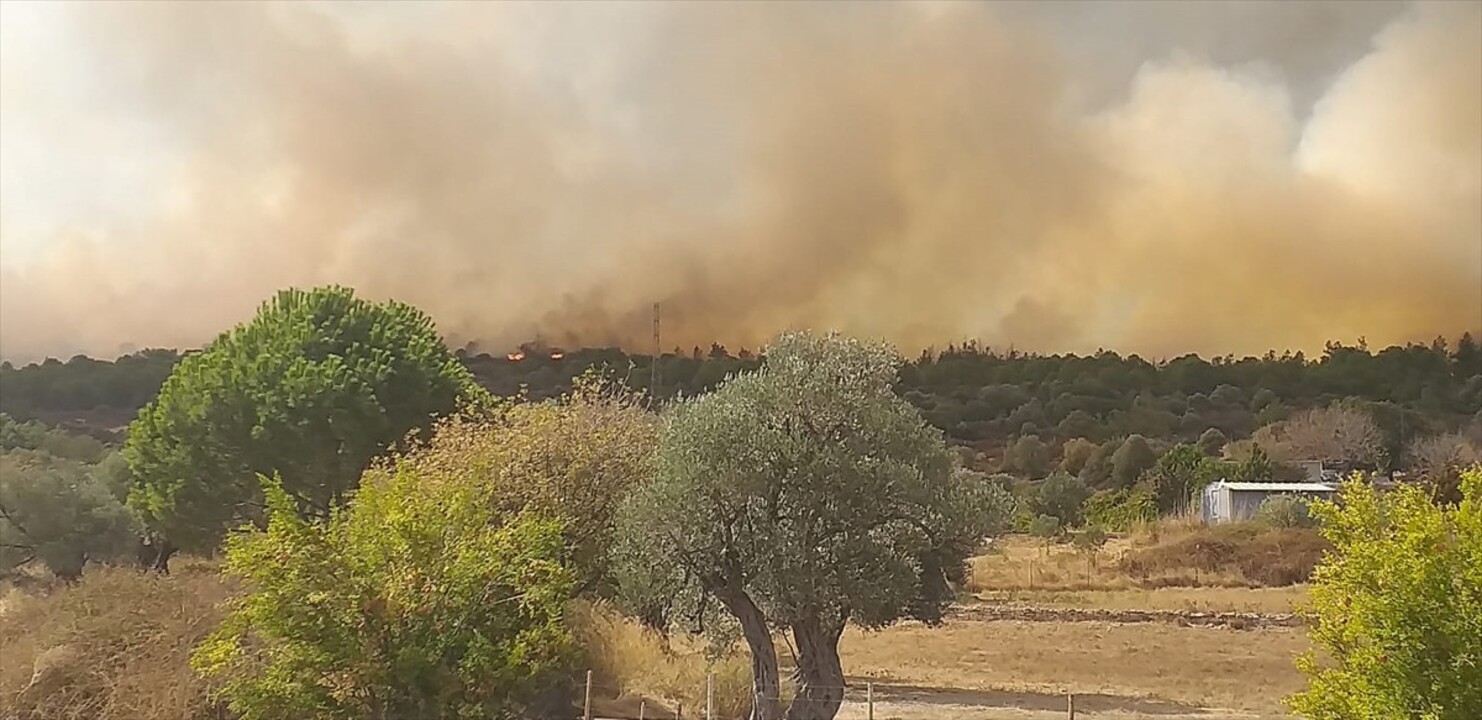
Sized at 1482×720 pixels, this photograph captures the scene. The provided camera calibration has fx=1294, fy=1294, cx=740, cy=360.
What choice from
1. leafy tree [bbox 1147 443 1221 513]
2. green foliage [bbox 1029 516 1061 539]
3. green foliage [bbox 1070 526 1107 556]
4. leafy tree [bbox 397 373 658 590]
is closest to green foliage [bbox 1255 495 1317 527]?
leafy tree [bbox 1147 443 1221 513]

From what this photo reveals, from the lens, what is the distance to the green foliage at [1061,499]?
24.6 m

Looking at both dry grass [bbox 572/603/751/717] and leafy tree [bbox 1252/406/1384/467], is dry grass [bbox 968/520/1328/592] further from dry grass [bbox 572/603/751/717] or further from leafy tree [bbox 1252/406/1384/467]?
dry grass [bbox 572/603/751/717]

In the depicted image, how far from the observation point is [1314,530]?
20859mm

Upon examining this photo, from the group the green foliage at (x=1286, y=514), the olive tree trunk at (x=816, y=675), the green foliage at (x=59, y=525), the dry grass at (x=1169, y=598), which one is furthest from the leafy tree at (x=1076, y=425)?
the green foliage at (x=59, y=525)

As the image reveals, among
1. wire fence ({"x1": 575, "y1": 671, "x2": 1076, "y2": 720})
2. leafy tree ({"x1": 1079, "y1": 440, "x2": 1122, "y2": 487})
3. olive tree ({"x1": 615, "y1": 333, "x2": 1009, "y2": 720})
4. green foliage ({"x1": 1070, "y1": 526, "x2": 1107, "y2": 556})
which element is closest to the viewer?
olive tree ({"x1": 615, "y1": 333, "x2": 1009, "y2": 720})

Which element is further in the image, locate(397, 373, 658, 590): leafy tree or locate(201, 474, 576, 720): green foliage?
locate(397, 373, 658, 590): leafy tree

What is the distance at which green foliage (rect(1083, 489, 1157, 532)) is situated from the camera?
2447 centimetres

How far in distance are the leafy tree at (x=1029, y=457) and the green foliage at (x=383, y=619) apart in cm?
1650

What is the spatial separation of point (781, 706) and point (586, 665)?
2.47 meters

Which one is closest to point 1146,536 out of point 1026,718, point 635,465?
point 1026,718

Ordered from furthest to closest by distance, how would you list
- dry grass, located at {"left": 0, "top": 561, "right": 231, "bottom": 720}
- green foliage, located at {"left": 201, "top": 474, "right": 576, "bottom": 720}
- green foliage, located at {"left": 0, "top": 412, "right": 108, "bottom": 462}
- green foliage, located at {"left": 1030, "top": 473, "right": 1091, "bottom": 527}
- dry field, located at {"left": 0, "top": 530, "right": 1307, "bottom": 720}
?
green foliage, located at {"left": 0, "top": 412, "right": 108, "bottom": 462} → green foliage, located at {"left": 1030, "top": 473, "right": 1091, "bottom": 527} → dry field, located at {"left": 0, "top": 530, "right": 1307, "bottom": 720} → dry grass, located at {"left": 0, "top": 561, "right": 231, "bottom": 720} → green foliage, located at {"left": 201, "top": 474, "right": 576, "bottom": 720}

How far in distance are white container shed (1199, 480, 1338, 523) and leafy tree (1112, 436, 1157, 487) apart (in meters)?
1.67

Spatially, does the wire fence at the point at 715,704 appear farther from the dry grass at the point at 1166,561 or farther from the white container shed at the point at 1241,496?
the white container shed at the point at 1241,496

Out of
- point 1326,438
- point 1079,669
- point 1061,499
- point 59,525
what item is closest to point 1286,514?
point 1326,438
